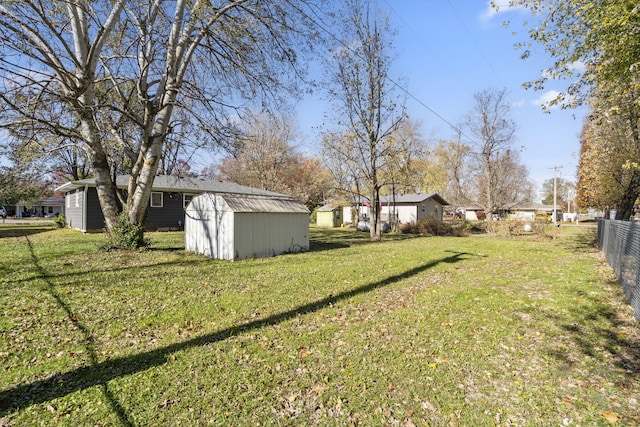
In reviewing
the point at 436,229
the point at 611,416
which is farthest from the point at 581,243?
the point at 611,416

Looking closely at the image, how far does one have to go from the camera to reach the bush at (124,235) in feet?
35.6

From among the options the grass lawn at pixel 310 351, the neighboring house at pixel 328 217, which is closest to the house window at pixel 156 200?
the grass lawn at pixel 310 351

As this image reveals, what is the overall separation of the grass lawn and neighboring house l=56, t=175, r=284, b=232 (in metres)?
12.3

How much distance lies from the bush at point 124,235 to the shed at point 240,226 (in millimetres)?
1719

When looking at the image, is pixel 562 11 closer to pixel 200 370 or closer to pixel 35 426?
pixel 200 370

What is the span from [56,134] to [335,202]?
85.2ft

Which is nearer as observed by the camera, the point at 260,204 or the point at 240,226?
the point at 240,226

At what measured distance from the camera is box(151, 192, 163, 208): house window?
20.9m

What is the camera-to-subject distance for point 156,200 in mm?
21047

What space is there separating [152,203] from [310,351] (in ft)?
64.8

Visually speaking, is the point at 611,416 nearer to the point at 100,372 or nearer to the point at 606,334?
the point at 606,334

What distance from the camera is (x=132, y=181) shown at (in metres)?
11.2

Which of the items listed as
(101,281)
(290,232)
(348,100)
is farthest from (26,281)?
(348,100)

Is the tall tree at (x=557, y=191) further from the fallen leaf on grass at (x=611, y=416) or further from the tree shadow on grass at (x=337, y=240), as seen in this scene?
the fallen leaf on grass at (x=611, y=416)
